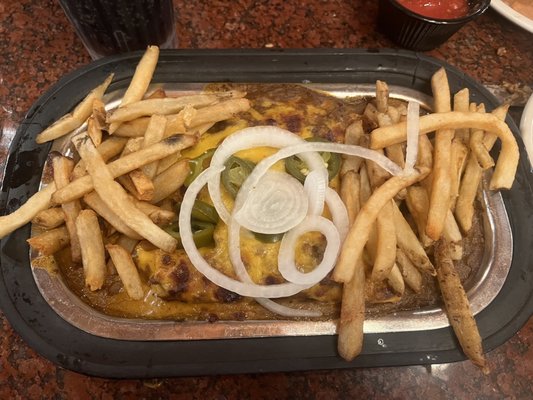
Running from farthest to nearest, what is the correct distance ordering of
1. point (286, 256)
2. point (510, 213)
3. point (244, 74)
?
point (244, 74)
point (510, 213)
point (286, 256)

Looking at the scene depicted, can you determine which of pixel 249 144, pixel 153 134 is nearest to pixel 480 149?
pixel 249 144

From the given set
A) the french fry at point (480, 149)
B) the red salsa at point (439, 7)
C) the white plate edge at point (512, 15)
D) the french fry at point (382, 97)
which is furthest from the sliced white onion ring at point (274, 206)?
the white plate edge at point (512, 15)

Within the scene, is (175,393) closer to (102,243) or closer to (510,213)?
(102,243)

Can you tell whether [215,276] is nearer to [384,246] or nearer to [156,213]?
[156,213]

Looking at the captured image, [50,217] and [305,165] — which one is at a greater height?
[305,165]

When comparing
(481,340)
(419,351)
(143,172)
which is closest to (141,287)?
(143,172)

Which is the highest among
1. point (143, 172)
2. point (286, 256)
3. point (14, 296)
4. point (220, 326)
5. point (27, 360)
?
point (143, 172)
